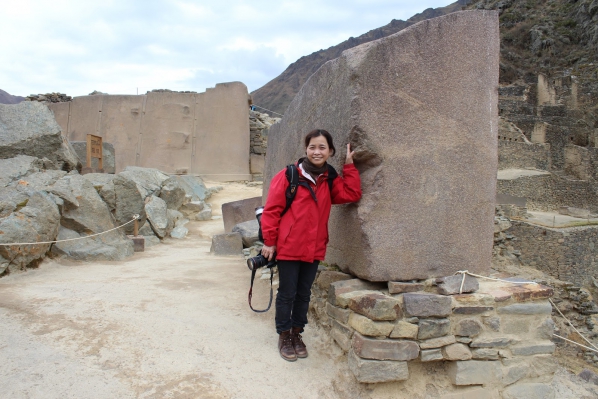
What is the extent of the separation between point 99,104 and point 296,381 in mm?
15044

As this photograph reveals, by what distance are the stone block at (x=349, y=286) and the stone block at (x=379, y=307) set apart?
8.3 inches

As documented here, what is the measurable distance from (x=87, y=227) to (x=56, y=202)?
526 mm

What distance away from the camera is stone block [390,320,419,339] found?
246 cm

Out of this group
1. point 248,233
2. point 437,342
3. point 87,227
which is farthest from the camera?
point 248,233

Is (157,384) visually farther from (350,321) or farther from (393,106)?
(393,106)

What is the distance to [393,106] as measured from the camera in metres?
2.71

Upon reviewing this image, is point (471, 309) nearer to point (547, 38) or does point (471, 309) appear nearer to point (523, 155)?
point (523, 155)

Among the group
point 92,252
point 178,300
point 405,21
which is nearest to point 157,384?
point 178,300

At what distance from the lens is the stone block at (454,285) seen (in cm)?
266

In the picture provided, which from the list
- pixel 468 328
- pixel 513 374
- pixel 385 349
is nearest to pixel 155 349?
pixel 385 349

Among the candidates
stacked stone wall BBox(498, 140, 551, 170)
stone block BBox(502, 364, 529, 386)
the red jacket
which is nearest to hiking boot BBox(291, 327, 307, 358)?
the red jacket

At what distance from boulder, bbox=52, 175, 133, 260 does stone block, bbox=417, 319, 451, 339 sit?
4.33 meters

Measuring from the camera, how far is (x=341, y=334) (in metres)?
2.72

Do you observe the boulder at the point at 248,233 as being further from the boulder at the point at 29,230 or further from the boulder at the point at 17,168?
the boulder at the point at 17,168
